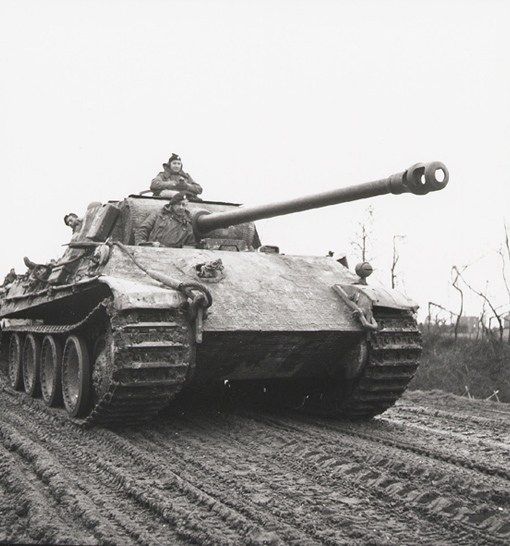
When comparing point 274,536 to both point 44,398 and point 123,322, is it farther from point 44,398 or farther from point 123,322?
point 44,398

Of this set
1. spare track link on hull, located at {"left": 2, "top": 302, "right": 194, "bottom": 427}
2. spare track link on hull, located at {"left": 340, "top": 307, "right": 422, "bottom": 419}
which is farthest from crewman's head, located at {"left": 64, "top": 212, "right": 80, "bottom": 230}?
spare track link on hull, located at {"left": 340, "top": 307, "right": 422, "bottom": 419}

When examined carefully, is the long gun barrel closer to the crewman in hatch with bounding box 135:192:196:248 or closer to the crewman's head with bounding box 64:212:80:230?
the crewman in hatch with bounding box 135:192:196:248

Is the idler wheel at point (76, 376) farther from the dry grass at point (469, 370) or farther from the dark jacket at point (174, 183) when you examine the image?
the dry grass at point (469, 370)

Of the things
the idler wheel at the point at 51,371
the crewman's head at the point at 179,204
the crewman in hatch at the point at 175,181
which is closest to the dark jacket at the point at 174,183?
the crewman in hatch at the point at 175,181

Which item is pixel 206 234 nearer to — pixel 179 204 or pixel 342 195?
pixel 179 204

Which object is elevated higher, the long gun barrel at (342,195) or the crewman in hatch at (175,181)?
the crewman in hatch at (175,181)

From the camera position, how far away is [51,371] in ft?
27.5

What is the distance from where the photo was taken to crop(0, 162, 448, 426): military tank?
241 inches

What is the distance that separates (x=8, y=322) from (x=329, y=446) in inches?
237

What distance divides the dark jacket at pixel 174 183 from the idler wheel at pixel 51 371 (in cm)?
278

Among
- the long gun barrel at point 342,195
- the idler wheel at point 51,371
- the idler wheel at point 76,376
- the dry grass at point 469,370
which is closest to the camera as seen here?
the long gun barrel at point 342,195

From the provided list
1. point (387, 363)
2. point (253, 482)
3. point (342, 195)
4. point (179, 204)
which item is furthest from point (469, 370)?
point (253, 482)

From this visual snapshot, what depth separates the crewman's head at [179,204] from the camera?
8.55 meters

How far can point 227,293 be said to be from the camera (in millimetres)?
6949
